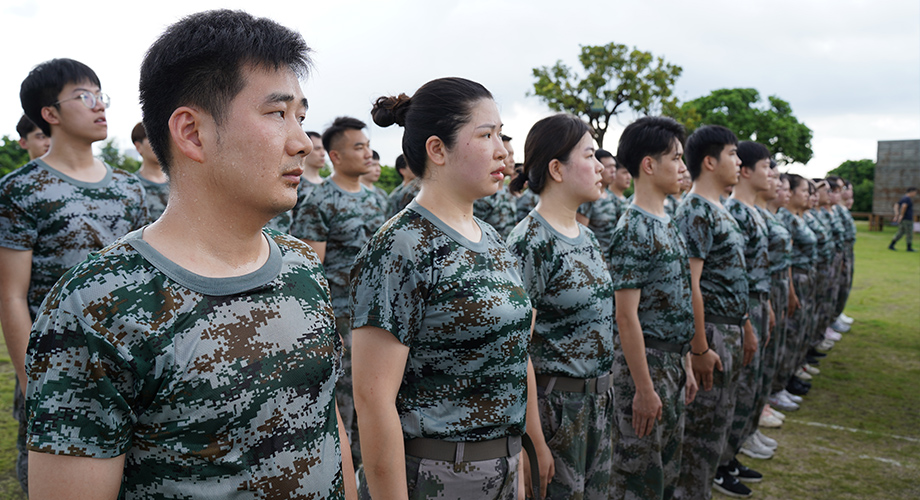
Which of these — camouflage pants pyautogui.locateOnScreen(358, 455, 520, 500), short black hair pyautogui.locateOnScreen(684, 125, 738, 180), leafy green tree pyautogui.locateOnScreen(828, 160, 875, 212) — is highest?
leafy green tree pyautogui.locateOnScreen(828, 160, 875, 212)

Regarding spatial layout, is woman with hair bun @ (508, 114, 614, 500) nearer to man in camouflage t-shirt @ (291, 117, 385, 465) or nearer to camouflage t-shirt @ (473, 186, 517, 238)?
man in camouflage t-shirt @ (291, 117, 385, 465)

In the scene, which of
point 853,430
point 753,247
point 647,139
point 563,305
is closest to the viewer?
point 563,305

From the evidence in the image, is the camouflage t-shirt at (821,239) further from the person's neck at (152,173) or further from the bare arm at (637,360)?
the person's neck at (152,173)

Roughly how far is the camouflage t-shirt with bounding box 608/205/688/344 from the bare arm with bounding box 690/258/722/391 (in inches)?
16.7

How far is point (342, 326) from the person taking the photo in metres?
4.59

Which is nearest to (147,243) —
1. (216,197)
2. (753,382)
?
(216,197)

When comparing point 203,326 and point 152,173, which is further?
point 152,173

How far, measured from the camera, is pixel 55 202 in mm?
2873

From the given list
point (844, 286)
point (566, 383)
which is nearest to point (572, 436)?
point (566, 383)

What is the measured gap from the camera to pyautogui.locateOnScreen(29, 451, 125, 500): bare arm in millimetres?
1091

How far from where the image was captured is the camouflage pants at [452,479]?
2033 millimetres

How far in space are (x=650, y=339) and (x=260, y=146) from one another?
275cm

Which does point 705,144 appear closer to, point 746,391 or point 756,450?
point 746,391

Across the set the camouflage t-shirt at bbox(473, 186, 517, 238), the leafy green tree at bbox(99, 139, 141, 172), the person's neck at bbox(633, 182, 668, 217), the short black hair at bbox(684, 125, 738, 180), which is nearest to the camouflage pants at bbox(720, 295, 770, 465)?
the short black hair at bbox(684, 125, 738, 180)
